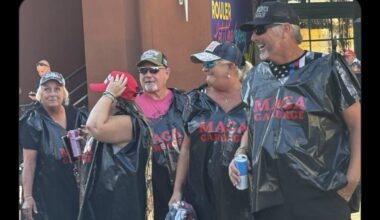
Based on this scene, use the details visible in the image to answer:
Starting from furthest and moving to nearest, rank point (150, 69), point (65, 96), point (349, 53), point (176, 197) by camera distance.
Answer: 1. point (65, 96)
2. point (150, 69)
3. point (176, 197)
4. point (349, 53)

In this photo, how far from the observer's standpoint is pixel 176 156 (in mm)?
4340

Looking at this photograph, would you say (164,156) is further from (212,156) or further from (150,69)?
(150,69)

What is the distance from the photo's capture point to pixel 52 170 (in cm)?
459

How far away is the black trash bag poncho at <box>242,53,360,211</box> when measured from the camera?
11.4ft

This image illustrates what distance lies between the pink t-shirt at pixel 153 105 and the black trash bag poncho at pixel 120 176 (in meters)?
0.30

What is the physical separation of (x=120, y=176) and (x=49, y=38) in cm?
140

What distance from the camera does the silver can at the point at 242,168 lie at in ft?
12.4

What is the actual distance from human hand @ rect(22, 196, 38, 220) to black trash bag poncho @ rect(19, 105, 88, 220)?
0.04m

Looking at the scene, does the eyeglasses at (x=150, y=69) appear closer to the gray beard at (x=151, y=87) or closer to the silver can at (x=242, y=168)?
the gray beard at (x=151, y=87)

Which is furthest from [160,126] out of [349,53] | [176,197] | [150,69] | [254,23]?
[349,53]

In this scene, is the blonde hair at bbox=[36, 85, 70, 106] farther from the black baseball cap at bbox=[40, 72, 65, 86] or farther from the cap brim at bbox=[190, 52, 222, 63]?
the cap brim at bbox=[190, 52, 222, 63]

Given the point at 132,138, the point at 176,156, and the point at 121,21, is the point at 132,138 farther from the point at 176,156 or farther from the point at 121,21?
the point at 121,21
